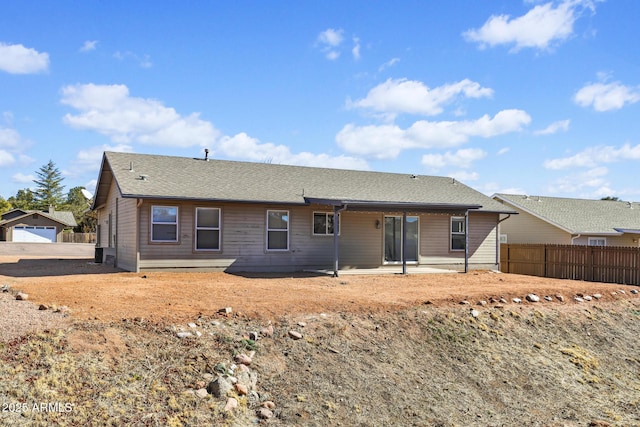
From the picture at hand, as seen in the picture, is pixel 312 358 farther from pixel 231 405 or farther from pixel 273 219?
pixel 273 219

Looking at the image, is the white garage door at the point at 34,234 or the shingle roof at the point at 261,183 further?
the white garage door at the point at 34,234

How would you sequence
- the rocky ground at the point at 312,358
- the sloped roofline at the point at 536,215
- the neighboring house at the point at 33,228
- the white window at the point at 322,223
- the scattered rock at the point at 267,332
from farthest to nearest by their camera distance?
the neighboring house at the point at 33,228 → the sloped roofline at the point at 536,215 → the white window at the point at 322,223 → the scattered rock at the point at 267,332 → the rocky ground at the point at 312,358

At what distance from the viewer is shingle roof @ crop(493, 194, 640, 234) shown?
26.5 meters

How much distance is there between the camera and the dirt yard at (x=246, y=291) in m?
9.12

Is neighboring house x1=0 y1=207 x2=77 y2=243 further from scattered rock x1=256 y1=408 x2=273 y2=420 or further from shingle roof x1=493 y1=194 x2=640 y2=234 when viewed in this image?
scattered rock x1=256 y1=408 x2=273 y2=420

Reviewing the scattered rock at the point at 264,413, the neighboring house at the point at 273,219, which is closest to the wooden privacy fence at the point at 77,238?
the neighboring house at the point at 273,219

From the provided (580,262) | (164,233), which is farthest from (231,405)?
(580,262)

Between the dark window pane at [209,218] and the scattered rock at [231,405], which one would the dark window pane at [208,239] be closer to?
the dark window pane at [209,218]

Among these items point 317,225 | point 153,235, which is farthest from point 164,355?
point 317,225

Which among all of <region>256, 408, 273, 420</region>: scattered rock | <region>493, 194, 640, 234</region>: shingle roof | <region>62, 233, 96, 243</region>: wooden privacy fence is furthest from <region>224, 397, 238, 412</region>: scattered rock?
<region>62, 233, 96, 243</region>: wooden privacy fence

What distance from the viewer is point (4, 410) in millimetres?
5375

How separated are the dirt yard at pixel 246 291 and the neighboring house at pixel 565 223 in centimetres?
1071

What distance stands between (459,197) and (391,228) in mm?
4108

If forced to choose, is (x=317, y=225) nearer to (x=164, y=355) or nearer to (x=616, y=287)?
(x=616, y=287)
